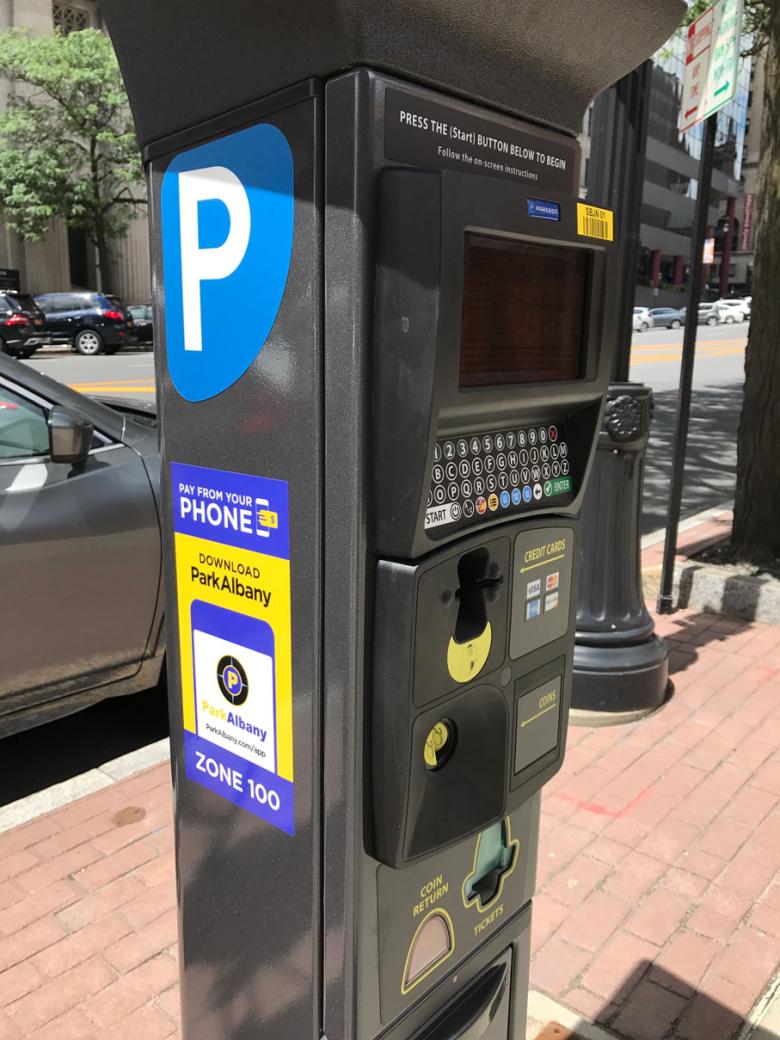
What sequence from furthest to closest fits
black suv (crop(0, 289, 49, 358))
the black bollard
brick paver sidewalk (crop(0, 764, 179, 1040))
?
black suv (crop(0, 289, 49, 358)) → the black bollard → brick paver sidewalk (crop(0, 764, 179, 1040))

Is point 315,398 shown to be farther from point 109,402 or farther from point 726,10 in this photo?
point 726,10

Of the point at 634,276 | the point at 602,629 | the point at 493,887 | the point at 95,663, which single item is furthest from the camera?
the point at 602,629

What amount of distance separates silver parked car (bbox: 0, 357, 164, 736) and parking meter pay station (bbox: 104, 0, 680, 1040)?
1.67 m

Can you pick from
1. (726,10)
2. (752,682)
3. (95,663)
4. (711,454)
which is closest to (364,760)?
(95,663)

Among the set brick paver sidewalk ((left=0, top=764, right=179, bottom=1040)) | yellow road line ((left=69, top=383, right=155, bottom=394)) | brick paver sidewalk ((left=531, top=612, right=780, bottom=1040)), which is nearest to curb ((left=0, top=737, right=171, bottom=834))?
brick paver sidewalk ((left=0, top=764, right=179, bottom=1040))

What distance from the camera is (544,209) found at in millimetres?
1371

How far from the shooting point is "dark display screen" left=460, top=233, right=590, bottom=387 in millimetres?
1372

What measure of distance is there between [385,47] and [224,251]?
37 centimetres

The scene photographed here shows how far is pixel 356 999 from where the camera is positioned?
1.51m

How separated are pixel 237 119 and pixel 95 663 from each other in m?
2.52

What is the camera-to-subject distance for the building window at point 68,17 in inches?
1280

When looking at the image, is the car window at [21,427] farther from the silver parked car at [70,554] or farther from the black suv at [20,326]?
the black suv at [20,326]

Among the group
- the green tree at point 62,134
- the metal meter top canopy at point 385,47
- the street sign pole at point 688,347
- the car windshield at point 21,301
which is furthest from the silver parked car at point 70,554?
the green tree at point 62,134

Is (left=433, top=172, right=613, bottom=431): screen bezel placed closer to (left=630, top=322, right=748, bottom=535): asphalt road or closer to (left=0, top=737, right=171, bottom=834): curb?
(left=0, top=737, right=171, bottom=834): curb
